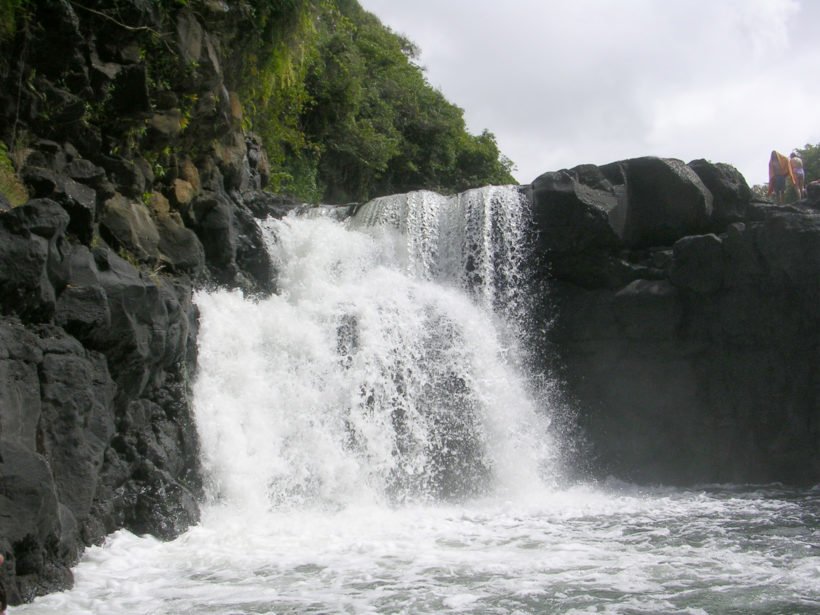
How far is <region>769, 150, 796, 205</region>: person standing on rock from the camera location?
16828mm

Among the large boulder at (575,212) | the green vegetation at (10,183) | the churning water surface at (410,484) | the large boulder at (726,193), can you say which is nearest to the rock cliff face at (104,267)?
the green vegetation at (10,183)

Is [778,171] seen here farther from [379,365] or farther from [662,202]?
[379,365]

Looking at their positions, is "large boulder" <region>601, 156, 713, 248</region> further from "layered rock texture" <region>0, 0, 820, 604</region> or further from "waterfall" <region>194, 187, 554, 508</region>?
"waterfall" <region>194, 187, 554, 508</region>

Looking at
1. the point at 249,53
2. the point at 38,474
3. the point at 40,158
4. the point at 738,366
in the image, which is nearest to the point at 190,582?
the point at 38,474

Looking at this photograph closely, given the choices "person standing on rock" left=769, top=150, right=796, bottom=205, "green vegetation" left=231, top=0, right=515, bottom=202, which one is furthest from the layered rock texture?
"person standing on rock" left=769, top=150, right=796, bottom=205

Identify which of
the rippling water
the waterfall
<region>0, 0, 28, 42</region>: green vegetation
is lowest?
the rippling water

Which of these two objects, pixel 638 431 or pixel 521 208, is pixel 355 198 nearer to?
pixel 521 208

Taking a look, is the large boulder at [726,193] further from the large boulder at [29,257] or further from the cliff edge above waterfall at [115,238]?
the large boulder at [29,257]

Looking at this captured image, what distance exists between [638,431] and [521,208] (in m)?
4.38

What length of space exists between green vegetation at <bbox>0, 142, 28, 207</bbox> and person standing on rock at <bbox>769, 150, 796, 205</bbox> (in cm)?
1358

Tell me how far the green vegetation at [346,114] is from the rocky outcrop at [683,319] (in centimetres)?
529

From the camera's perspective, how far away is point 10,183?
8.62 metres

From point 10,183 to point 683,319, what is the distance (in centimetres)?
1059

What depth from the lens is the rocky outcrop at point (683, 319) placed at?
14172 mm
